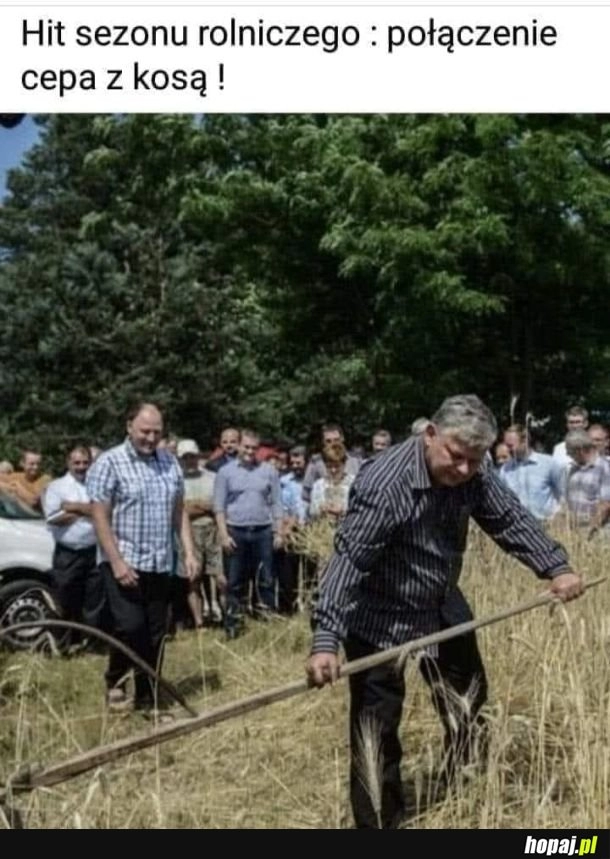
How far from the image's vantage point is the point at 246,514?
317 inches

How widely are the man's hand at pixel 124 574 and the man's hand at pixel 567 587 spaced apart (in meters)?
2.28

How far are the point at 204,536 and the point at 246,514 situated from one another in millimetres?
521

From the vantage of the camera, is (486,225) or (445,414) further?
(486,225)

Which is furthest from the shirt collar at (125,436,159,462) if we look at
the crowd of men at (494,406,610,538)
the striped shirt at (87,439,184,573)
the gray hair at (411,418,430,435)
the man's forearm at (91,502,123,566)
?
the crowd of men at (494,406,610,538)

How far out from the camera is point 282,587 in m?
7.80

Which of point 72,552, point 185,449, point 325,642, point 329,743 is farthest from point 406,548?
point 185,449

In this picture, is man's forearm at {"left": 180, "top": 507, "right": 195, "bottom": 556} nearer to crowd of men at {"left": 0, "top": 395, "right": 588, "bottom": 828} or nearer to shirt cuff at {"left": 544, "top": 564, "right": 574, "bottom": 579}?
crowd of men at {"left": 0, "top": 395, "right": 588, "bottom": 828}

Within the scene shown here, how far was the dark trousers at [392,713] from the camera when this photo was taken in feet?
11.9

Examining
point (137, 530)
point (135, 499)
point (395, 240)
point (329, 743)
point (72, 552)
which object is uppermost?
point (395, 240)

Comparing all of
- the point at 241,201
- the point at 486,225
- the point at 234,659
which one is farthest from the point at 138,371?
the point at 234,659

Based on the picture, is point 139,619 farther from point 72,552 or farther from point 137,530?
point 72,552
